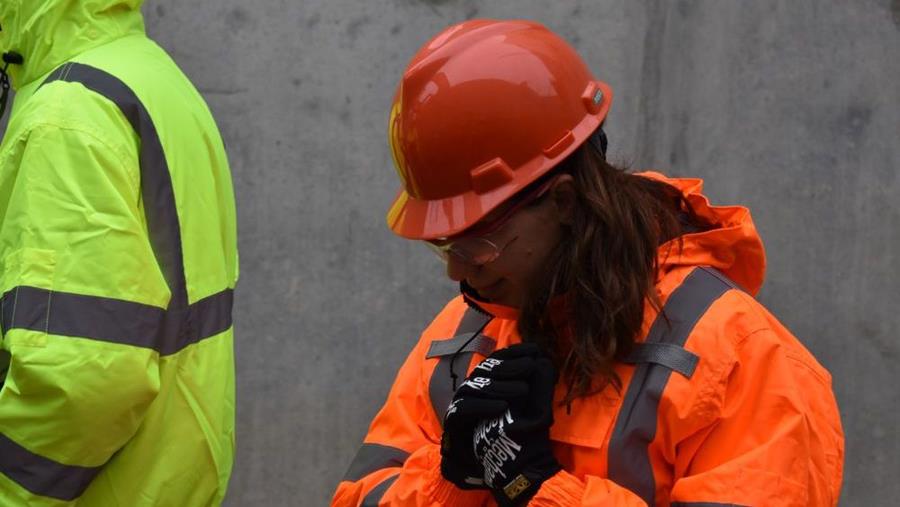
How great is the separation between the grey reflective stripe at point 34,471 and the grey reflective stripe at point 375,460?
65cm

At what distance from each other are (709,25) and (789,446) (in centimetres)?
282

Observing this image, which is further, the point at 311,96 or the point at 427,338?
the point at 311,96

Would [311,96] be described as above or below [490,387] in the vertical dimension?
below

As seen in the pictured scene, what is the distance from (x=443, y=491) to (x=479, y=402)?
20cm

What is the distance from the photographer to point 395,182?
14.3 ft

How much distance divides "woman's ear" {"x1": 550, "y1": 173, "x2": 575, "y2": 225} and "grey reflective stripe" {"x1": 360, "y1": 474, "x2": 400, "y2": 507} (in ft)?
1.69

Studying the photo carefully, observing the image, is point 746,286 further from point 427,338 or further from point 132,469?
point 132,469

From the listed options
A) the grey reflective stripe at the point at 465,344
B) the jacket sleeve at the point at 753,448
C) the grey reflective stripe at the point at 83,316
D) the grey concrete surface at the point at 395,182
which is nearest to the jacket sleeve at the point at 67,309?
the grey reflective stripe at the point at 83,316

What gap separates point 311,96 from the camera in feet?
14.4

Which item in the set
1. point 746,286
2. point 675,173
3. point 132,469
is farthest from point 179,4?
point 746,286

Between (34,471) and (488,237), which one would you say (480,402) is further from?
(34,471)

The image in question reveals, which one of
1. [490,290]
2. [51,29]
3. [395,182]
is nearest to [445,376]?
[490,290]

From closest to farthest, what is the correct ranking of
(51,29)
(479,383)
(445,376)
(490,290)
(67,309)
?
(479,383) → (490,290) → (445,376) → (67,309) → (51,29)

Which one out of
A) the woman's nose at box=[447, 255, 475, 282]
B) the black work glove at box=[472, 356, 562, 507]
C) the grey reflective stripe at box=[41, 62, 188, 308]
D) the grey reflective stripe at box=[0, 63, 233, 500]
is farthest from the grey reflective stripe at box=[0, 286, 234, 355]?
the black work glove at box=[472, 356, 562, 507]
